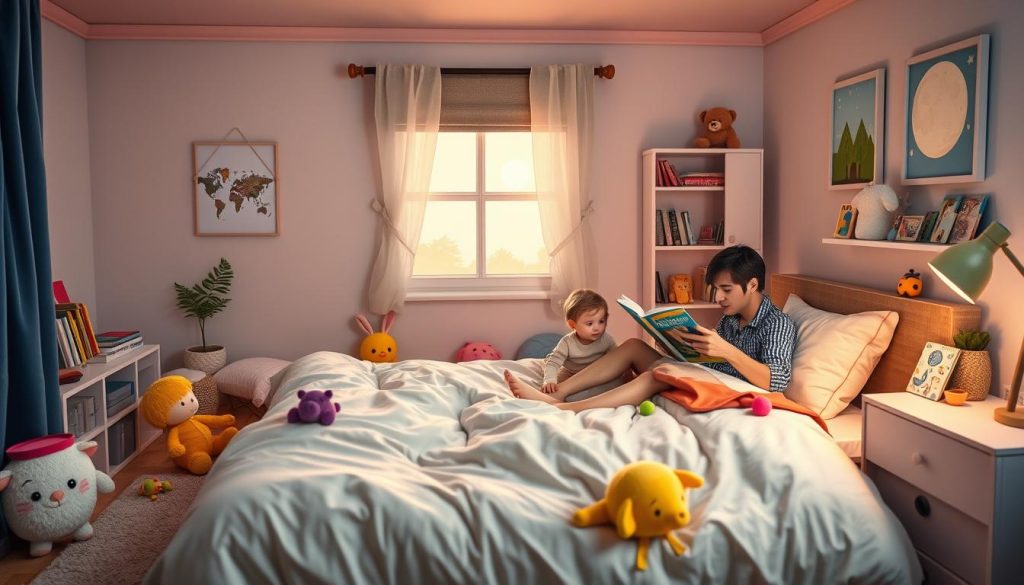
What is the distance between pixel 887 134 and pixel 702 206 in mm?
1457

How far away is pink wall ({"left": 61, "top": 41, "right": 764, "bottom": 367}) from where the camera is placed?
4.83 metres

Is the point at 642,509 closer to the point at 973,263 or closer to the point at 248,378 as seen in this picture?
the point at 973,263

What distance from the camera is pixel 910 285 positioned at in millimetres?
3377

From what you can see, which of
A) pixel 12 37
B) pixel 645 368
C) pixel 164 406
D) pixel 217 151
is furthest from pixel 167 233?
pixel 645 368

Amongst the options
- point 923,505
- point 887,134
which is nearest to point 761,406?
point 923,505

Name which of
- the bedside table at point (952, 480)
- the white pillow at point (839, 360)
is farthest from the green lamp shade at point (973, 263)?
the white pillow at point (839, 360)

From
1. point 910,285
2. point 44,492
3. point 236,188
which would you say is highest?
point 236,188

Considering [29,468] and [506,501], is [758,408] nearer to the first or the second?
[506,501]

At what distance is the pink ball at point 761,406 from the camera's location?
8.70ft

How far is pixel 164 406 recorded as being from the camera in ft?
12.5

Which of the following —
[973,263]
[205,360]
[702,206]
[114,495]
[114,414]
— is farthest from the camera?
[702,206]

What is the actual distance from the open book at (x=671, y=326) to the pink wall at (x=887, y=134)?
39.3 inches

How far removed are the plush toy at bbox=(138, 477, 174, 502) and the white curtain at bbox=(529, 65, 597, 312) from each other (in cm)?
228

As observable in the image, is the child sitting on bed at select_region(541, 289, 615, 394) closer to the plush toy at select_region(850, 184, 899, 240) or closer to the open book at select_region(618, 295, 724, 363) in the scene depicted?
the open book at select_region(618, 295, 724, 363)
